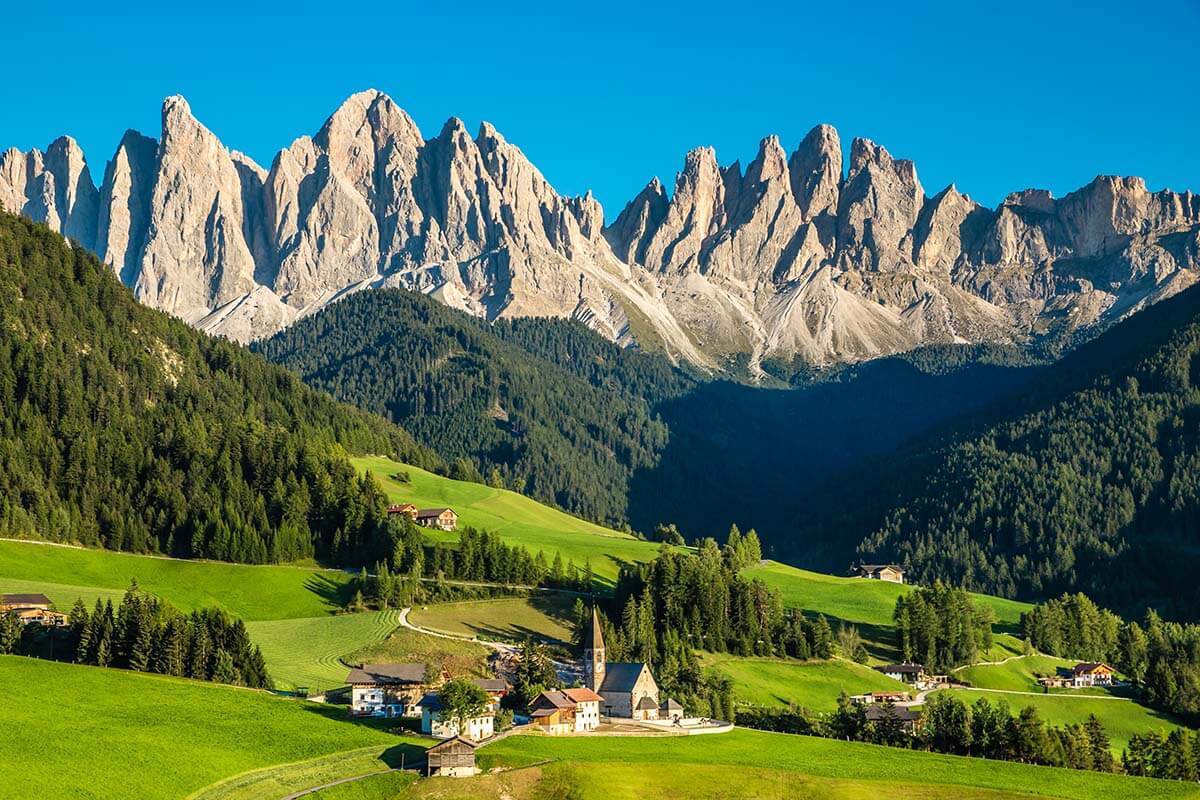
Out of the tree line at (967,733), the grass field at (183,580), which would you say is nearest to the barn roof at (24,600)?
the grass field at (183,580)

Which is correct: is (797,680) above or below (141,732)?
above

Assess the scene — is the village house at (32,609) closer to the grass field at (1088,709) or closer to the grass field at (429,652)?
the grass field at (429,652)

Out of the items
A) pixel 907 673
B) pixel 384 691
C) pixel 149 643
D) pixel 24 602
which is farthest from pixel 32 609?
pixel 907 673

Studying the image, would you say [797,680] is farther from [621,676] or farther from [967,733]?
[967,733]

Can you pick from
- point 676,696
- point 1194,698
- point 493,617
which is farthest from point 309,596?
point 1194,698

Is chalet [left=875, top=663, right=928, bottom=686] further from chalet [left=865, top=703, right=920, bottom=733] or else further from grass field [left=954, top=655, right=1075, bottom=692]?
chalet [left=865, top=703, right=920, bottom=733]

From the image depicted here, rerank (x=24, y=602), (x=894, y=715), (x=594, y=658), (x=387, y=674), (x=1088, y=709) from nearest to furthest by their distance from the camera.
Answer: (x=387, y=674), (x=594, y=658), (x=894, y=715), (x=24, y=602), (x=1088, y=709)

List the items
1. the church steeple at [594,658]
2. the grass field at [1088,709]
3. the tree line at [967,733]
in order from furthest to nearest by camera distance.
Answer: the grass field at [1088,709] < the church steeple at [594,658] < the tree line at [967,733]
